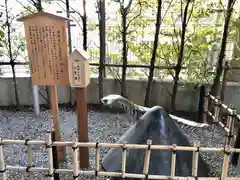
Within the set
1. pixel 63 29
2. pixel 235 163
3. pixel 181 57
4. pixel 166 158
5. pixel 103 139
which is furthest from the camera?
pixel 181 57

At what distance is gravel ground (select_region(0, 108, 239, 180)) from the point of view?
3.92 m

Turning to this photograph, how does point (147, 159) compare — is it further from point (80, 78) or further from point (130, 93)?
point (130, 93)

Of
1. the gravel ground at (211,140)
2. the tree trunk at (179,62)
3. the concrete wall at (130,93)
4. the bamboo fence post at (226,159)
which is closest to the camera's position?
the bamboo fence post at (226,159)

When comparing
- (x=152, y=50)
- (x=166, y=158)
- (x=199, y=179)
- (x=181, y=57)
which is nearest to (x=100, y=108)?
(x=152, y=50)

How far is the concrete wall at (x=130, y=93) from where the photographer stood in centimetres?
577

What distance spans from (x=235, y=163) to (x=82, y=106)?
2.44 m

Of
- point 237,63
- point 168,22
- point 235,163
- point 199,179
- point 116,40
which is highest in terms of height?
point 168,22

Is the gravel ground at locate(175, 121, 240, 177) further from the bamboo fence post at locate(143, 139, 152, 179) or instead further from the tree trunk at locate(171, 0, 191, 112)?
the bamboo fence post at locate(143, 139, 152, 179)

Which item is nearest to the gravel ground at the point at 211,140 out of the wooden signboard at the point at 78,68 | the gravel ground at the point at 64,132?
the gravel ground at the point at 64,132

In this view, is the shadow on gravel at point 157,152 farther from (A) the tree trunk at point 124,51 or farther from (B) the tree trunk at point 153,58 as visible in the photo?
(A) the tree trunk at point 124,51

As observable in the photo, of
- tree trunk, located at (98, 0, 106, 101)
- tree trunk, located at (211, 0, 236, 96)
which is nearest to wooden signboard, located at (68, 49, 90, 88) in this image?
tree trunk, located at (98, 0, 106, 101)

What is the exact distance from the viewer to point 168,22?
545 centimetres

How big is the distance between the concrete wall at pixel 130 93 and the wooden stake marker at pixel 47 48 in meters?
2.50

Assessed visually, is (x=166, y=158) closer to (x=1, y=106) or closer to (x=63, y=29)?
(x=63, y=29)
